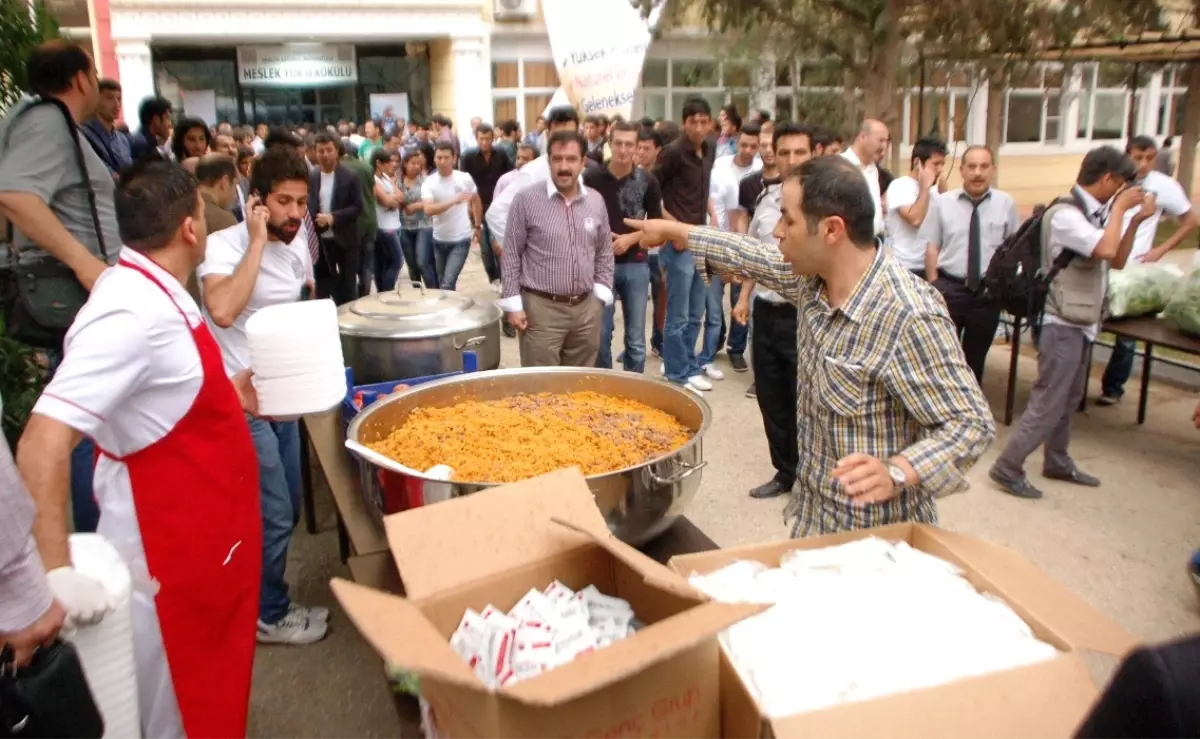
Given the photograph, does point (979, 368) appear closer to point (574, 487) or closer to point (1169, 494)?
point (1169, 494)

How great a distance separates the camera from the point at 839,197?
206 centimetres

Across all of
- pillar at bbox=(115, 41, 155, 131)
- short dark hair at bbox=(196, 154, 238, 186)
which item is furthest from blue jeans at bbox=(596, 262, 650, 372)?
pillar at bbox=(115, 41, 155, 131)

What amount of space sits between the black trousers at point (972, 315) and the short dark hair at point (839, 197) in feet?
12.5

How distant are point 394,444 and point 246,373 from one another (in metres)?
0.52

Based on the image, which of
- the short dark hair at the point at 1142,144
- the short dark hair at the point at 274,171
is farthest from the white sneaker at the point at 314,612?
the short dark hair at the point at 1142,144

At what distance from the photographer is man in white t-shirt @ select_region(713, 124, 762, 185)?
696cm

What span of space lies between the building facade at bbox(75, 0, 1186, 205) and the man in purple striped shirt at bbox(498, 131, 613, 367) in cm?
1385

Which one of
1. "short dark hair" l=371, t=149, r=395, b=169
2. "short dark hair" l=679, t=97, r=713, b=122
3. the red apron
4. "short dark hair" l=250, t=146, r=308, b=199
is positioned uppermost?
"short dark hair" l=679, t=97, r=713, b=122

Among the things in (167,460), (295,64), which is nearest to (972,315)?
(167,460)

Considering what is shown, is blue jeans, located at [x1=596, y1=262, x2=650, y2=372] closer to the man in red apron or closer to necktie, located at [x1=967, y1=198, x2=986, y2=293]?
necktie, located at [x1=967, y1=198, x2=986, y2=293]

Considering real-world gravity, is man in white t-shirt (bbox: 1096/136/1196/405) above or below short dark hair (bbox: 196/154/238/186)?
below

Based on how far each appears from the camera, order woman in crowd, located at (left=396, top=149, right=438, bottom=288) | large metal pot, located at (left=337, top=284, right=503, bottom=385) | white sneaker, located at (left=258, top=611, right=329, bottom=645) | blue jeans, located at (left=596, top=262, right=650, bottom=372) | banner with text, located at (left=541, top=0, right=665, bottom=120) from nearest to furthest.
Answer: white sneaker, located at (left=258, top=611, right=329, bottom=645)
large metal pot, located at (left=337, top=284, right=503, bottom=385)
blue jeans, located at (left=596, top=262, right=650, bottom=372)
woman in crowd, located at (left=396, top=149, right=438, bottom=288)
banner with text, located at (left=541, top=0, right=665, bottom=120)

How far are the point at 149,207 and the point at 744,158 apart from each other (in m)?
5.45

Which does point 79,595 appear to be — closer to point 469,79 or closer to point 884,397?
point 884,397
